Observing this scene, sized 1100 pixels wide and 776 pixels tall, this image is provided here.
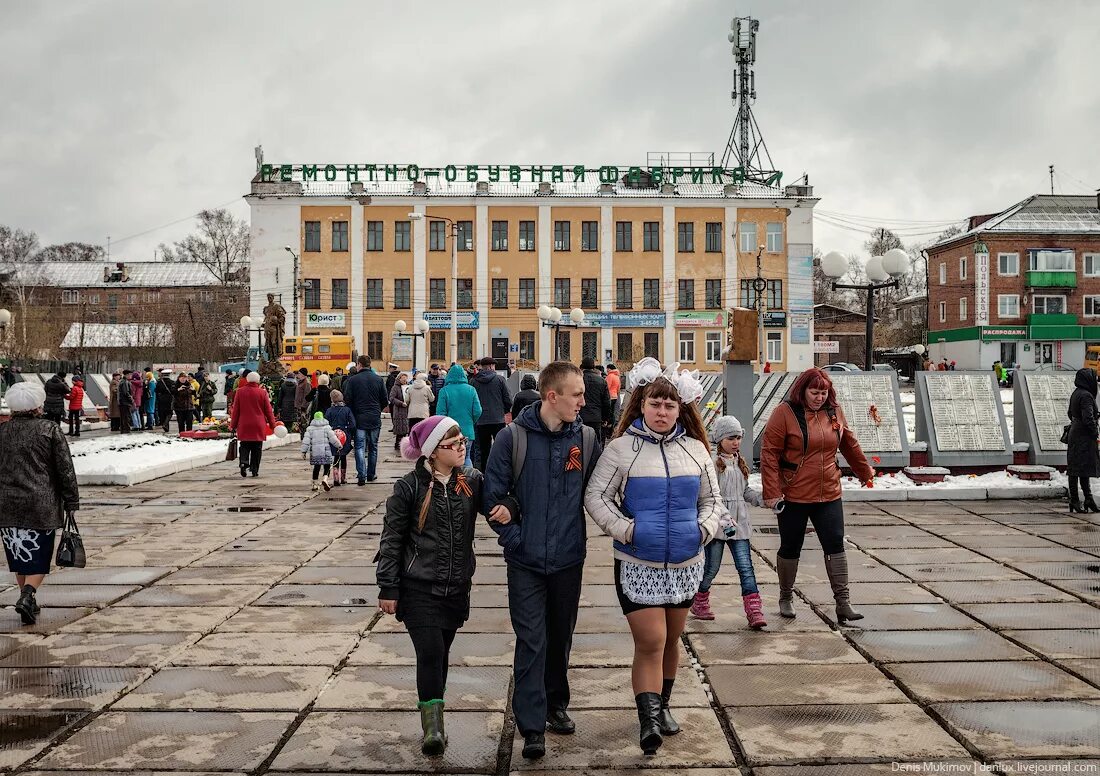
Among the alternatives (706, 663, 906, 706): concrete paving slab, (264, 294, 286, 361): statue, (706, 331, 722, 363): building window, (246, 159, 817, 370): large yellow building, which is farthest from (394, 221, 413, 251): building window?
(706, 663, 906, 706): concrete paving slab

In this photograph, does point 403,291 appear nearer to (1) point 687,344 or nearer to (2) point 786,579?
(1) point 687,344

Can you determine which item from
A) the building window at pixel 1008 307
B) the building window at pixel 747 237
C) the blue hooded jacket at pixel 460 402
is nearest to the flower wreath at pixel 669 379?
the blue hooded jacket at pixel 460 402

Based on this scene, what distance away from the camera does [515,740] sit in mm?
4391

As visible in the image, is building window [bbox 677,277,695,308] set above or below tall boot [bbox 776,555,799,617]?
above

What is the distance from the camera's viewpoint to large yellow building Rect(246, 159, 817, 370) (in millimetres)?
53844

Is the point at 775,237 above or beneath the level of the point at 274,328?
above

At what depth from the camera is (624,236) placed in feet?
181

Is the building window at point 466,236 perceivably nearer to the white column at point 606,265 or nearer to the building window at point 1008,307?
the white column at point 606,265

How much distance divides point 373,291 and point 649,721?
51.6m

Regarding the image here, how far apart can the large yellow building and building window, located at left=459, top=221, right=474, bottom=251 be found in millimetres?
61

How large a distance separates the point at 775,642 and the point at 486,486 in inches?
103

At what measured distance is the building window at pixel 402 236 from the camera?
178 feet

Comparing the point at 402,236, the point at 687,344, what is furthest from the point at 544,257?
the point at 687,344

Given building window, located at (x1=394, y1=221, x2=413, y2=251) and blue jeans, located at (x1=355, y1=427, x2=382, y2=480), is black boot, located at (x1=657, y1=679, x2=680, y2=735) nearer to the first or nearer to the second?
blue jeans, located at (x1=355, y1=427, x2=382, y2=480)
